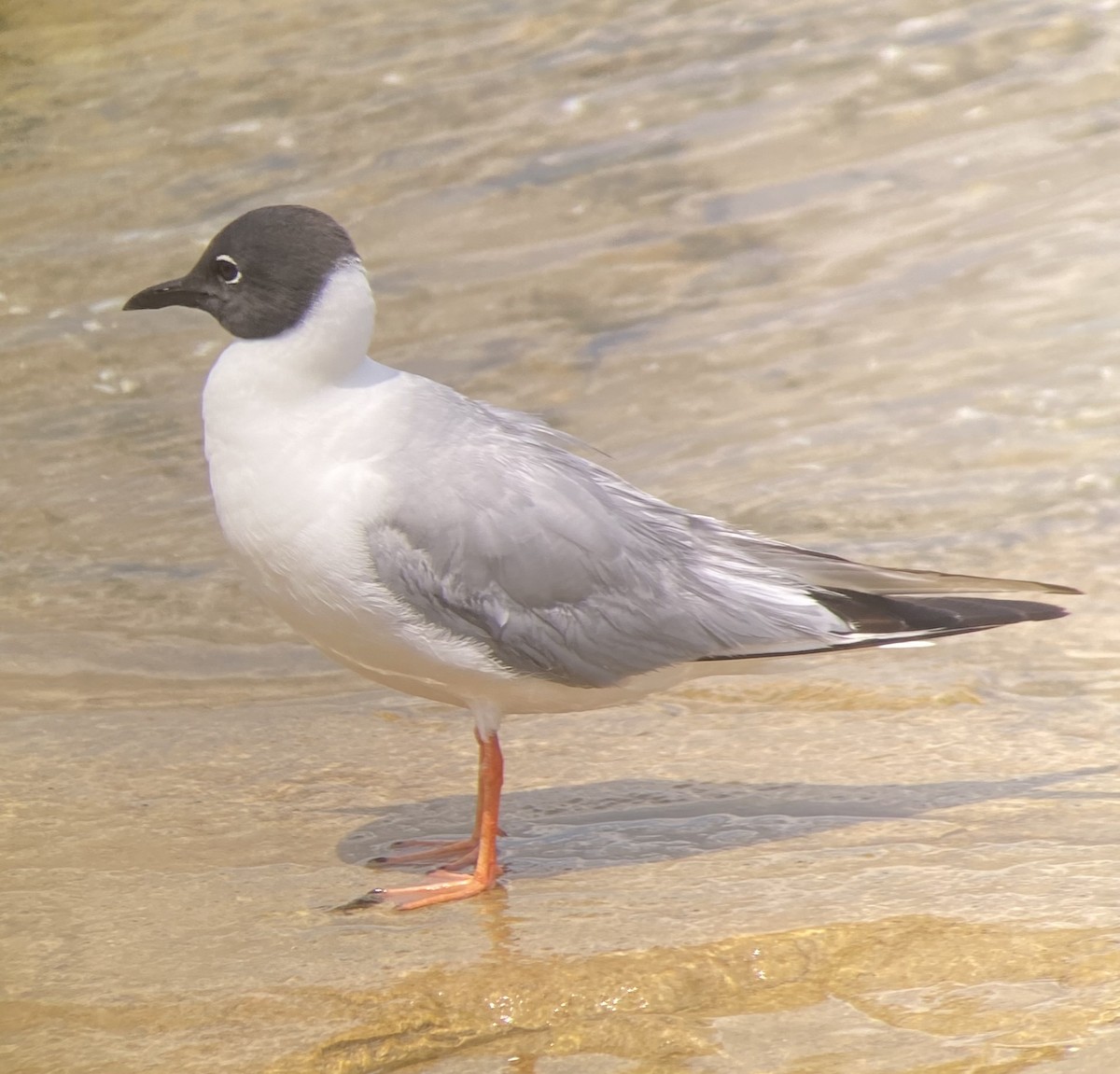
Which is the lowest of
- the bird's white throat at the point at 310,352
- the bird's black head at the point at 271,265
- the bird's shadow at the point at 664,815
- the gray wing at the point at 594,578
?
the bird's shadow at the point at 664,815

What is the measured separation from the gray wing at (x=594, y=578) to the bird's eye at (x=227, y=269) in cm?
57

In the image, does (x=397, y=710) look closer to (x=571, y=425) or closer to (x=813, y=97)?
(x=571, y=425)

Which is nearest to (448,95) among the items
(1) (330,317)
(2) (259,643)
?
(2) (259,643)

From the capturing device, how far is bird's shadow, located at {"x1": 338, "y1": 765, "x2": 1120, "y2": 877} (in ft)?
13.3

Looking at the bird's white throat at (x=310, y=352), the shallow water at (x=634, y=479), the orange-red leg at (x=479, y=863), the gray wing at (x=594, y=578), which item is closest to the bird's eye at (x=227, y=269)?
the bird's white throat at (x=310, y=352)

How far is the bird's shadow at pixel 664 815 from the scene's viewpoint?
4051mm

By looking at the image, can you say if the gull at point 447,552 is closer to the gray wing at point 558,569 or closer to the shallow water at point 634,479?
the gray wing at point 558,569

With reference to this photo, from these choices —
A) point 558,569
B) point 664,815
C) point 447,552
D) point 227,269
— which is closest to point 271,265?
point 227,269

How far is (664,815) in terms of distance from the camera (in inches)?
167

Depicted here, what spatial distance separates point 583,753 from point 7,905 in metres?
1.63

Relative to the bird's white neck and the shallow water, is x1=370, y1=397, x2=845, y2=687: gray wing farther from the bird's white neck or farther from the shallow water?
the shallow water

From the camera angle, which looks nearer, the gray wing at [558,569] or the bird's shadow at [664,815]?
the gray wing at [558,569]

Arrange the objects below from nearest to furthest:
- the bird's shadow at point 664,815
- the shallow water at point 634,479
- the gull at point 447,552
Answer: the shallow water at point 634,479 < the gull at point 447,552 < the bird's shadow at point 664,815

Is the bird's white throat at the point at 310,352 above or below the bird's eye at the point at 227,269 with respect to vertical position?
below
